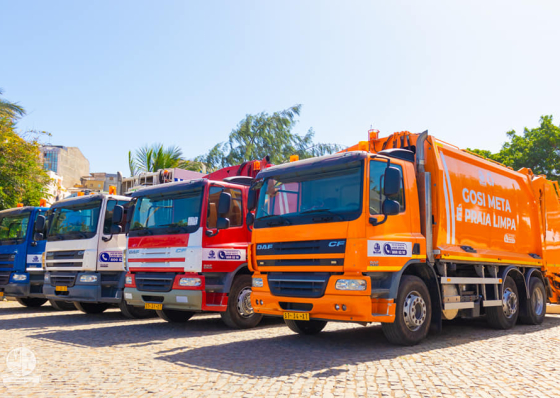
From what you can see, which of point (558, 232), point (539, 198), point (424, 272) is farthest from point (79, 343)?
point (558, 232)

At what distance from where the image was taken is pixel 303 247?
7672 mm

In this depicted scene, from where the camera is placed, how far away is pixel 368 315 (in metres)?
7.00

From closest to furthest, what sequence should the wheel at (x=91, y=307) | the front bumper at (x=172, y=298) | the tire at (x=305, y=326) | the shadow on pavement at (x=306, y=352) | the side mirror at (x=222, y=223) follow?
the shadow on pavement at (x=306, y=352)
the tire at (x=305, y=326)
the front bumper at (x=172, y=298)
the side mirror at (x=222, y=223)
the wheel at (x=91, y=307)

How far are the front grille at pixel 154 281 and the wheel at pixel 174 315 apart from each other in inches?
32.5

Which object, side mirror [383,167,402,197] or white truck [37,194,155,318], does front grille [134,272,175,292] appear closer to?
white truck [37,194,155,318]

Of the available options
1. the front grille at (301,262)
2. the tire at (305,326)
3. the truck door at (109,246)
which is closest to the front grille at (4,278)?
the truck door at (109,246)

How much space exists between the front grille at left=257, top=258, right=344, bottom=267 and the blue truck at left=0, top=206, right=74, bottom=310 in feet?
26.0

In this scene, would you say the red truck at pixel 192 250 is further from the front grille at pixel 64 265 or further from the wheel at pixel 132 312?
the front grille at pixel 64 265

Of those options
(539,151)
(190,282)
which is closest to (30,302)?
(190,282)

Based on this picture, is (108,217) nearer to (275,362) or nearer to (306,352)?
(306,352)

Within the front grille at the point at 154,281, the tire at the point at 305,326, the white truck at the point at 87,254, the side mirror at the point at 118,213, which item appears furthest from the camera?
the white truck at the point at 87,254

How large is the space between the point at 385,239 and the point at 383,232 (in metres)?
0.10

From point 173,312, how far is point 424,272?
546cm

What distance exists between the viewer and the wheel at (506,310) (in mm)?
10219
